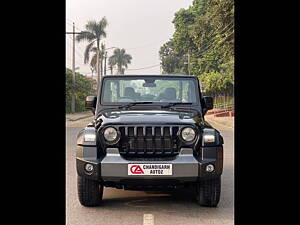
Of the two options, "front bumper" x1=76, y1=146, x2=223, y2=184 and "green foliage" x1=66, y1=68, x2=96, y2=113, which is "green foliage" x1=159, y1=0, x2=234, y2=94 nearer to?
"green foliage" x1=66, y1=68, x2=96, y2=113

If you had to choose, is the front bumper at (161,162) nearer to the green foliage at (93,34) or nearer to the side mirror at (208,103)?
the side mirror at (208,103)

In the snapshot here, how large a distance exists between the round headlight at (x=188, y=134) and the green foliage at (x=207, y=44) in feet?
61.0

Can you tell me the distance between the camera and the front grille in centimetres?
574

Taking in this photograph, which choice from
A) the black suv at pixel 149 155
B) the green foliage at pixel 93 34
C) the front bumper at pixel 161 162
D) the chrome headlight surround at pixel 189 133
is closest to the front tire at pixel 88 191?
the black suv at pixel 149 155

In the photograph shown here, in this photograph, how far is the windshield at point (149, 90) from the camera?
7.04m

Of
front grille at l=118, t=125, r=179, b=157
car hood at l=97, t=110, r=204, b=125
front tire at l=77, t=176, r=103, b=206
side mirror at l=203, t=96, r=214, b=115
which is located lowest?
front tire at l=77, t=176, r=103, b=206

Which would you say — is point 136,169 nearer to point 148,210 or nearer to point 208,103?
point 148,210

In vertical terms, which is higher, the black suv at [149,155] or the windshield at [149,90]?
the windshield at [149,90]

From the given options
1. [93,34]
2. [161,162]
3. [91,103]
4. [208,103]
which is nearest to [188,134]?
[161,162]

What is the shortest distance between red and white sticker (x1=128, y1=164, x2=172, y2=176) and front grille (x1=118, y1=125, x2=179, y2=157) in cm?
22

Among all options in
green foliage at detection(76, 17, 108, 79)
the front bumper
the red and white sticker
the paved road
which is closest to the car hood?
the front bumper
